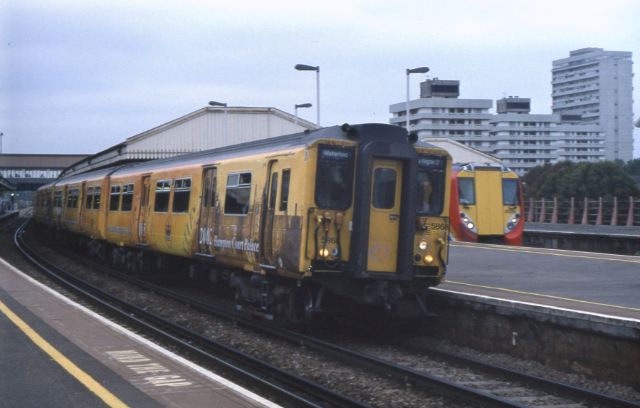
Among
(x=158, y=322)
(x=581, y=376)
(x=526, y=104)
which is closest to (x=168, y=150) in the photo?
(x=158, y=322)

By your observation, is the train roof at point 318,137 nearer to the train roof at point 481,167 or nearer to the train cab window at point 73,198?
the train roof at point 481,167

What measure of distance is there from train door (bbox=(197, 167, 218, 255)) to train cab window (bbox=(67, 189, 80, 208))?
1704 cm

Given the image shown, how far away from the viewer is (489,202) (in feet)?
86.4

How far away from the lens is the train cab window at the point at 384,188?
13328 mm

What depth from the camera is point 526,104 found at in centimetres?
18575

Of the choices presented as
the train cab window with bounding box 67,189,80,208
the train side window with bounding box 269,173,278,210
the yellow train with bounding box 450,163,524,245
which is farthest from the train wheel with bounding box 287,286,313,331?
the train cab window with bounding box 67,189,80,208

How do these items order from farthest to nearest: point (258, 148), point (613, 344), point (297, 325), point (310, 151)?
point (258, 148)
point (297, 325)
point (310, 151)
point (613, 344)

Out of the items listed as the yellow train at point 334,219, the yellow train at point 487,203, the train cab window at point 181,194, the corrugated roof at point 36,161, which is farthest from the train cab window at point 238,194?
the corrugated roof at point 36,161

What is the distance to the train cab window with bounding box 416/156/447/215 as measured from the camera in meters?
13.8

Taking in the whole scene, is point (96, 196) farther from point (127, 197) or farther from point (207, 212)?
point (207, 212)

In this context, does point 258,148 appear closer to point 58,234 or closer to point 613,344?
point 613,344

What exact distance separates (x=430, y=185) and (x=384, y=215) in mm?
1075

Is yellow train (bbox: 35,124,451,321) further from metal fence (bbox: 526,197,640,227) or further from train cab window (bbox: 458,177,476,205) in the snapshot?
metal fence (bbox: 526,197,640,227)

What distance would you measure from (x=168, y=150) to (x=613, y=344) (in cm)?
4015
